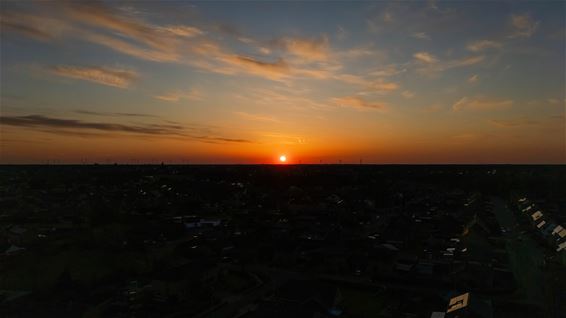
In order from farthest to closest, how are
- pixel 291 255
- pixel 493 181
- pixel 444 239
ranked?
pixel 493 181, pixel 444 239, pixel 291 255

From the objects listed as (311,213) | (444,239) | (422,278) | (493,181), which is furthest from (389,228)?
(493,181)

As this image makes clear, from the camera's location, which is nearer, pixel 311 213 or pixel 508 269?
pixel 508 269

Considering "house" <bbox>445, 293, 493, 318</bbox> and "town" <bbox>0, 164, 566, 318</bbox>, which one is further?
"town" <bbox>0, 164, 566, 318</bbox>

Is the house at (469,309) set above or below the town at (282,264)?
above

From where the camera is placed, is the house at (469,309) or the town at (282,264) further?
the town at (282,264)

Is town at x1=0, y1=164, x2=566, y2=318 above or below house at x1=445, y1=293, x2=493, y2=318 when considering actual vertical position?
A: below

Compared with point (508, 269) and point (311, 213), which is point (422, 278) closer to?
→ point (508, 269)

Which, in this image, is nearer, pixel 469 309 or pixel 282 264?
pixel 469 309

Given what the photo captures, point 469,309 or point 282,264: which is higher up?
point 469,309

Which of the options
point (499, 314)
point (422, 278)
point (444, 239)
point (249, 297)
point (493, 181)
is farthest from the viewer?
point (493, 181)

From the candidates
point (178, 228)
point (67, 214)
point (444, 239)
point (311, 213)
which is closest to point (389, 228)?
point (444, 239)
